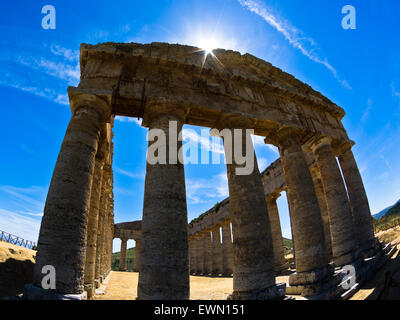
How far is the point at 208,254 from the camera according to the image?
1192 inches

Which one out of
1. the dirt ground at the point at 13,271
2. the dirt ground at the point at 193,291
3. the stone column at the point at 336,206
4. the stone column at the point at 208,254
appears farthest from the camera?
the stone column at the point at 208,254

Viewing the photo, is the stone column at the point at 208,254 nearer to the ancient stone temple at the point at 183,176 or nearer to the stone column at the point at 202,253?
the stone column at the point at 202,253

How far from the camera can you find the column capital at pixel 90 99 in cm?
814

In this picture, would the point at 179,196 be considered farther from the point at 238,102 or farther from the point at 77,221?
the point at 238,102

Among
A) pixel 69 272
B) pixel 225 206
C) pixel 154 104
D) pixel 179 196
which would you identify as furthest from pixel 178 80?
pixel 225 206

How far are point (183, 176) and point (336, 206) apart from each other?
8698mm

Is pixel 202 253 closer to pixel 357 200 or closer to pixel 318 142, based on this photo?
pixel 357 200

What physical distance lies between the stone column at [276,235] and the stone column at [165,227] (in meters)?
12.9

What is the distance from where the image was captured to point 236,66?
1220 cm

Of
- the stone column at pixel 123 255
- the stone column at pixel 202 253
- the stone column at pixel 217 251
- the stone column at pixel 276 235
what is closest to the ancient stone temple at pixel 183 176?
the stone column at pixel 276 235

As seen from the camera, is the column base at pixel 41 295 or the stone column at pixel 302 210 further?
the stone column at pixel 302 210


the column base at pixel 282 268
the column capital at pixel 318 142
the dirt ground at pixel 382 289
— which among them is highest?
the column capital at pixel 318 142

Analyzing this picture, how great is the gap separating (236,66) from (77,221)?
34.9ft

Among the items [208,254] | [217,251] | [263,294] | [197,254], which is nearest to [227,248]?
[217,251]
